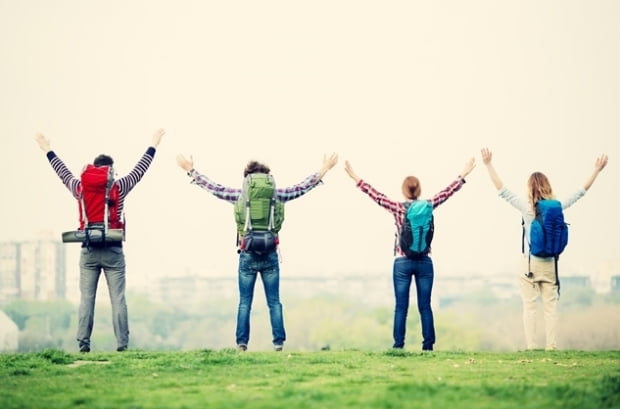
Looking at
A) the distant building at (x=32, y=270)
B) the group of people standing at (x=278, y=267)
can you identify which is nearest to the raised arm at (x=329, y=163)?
the group of people standing at (x=278, y=267)

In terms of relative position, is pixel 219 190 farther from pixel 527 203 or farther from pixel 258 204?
pixel 527 203

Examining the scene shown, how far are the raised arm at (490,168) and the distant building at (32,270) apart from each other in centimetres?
13850

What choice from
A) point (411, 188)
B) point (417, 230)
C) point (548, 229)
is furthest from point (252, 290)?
point (548, 229)

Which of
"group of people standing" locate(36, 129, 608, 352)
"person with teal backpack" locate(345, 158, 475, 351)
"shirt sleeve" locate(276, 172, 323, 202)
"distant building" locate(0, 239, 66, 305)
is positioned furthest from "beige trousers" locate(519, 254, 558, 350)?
"distant building" locate(0, 239, 66, 305)

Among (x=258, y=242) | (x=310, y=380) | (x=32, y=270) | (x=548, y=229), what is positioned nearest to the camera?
(x=310, y=380)

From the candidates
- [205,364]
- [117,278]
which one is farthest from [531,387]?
[117,278]

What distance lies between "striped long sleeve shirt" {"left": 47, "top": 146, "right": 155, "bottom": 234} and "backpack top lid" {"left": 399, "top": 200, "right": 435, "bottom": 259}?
161 inches

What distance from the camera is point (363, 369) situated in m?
17.5

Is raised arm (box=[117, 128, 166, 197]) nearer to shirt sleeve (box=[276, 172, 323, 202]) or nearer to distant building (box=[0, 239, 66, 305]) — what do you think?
shirt sleeve (box=[276, 172, 323, 202])

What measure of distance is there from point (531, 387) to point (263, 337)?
9753cm

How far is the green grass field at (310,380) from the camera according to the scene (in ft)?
46.7

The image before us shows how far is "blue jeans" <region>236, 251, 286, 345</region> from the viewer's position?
19922 mm

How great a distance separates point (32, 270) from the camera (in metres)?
164

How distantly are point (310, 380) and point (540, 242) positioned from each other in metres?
5.74
